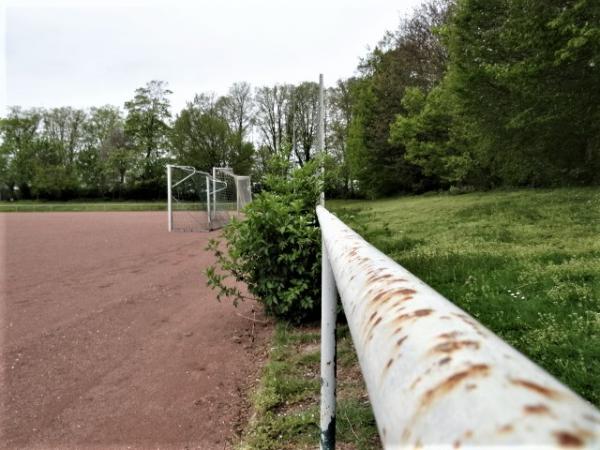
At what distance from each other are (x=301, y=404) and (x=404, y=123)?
84.8 ft

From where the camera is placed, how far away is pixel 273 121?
51.2 m

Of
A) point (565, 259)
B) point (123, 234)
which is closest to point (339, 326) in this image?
point (565, 259)

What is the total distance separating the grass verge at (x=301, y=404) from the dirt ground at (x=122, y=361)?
0.19 meters

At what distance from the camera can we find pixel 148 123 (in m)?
52.6

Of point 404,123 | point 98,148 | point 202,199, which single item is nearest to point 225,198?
point 202,199

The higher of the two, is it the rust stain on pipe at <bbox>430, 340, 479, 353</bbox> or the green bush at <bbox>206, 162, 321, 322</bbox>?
the rust stain on pipe at <bbox>430, 340, 479, 353</bbox>

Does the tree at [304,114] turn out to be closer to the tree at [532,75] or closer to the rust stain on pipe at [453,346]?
the tree at [532,75]

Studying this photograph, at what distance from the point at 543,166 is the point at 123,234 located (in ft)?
45.9

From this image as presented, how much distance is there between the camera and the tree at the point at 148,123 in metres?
52.2

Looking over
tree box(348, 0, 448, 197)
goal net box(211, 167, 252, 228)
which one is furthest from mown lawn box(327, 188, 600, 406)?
tree box(348, 0, 448, 197)

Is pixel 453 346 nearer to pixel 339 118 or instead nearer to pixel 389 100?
pixel 389 100

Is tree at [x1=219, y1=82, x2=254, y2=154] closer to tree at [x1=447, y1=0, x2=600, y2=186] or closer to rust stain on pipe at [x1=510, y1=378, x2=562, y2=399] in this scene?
tree at [x1=447, y1=0, x2=600, y2=186]

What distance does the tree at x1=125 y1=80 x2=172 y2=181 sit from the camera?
171ft

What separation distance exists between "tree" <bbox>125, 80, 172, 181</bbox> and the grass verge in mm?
50916
